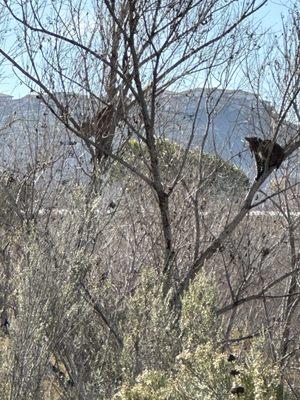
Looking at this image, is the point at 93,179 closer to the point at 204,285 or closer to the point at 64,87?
the point at 64,87

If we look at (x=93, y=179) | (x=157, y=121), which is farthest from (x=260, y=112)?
(x=93, y=179)

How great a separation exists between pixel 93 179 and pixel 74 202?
890 mm

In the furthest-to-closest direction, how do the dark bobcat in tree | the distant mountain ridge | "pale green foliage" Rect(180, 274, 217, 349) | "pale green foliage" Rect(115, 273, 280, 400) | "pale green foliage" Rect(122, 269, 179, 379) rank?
the distant mountain ridge → the dark bobcat in tree → "pale green foliage" Rect(122, 269, 179, 379) → "pale green foliage" Rect(180, 274, 217, 349) → "pale green foliage" Rect(115, 273, 280, 400)

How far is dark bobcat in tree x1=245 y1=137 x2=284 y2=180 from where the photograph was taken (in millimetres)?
6824

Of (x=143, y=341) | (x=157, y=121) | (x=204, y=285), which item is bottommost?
(x=143, y=341)

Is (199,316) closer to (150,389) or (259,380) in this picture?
(150,389)

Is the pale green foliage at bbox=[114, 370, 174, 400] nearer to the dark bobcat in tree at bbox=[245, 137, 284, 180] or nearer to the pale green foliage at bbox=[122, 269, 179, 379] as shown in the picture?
the pale green foliage at bbox=[122, 269, 179, 379]

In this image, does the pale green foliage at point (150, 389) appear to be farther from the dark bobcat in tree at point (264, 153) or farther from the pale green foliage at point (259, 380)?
the dark bobcat in tree at point (264, 153)

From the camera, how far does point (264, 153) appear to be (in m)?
6.88

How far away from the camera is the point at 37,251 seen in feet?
16.9

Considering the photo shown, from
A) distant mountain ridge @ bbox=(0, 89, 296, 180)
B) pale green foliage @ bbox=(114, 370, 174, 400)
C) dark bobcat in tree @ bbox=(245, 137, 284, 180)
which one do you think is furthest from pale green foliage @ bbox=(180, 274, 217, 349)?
dark bobcat in tree @ bbox=(245, 137, 284, 180)

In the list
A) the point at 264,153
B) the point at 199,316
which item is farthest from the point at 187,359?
the point at 264,153

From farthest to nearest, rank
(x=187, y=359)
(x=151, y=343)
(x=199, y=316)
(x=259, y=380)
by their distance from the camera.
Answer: (x=151, y=343)
(x=199, y=316)
(x=187, y=359)
(x=259, y=380)

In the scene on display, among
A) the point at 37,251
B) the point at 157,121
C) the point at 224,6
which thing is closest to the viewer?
the point at 37,251
